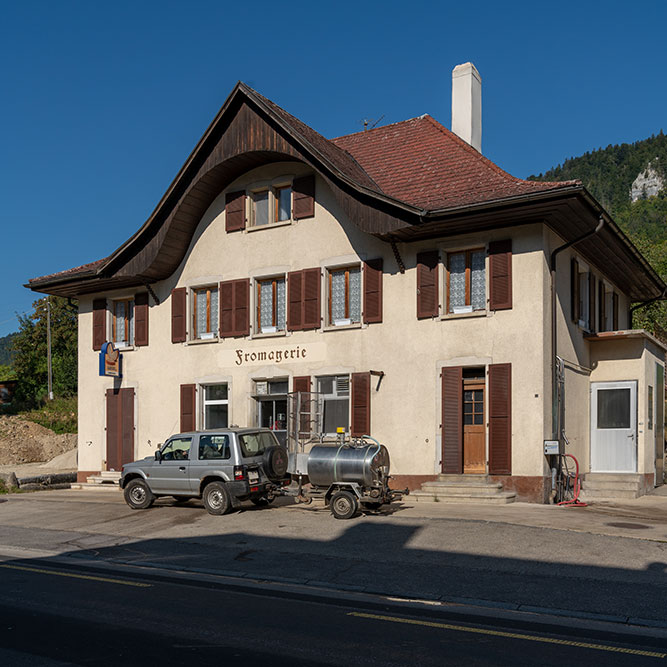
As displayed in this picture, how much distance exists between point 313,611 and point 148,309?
60.2 ft

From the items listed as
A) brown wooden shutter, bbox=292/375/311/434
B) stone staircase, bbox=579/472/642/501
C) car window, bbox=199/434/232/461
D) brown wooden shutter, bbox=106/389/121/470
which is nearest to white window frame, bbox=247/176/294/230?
brown wooden shutter, bbox=292/375/311/434

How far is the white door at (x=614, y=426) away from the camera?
22.2 m

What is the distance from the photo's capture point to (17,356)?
7388cm

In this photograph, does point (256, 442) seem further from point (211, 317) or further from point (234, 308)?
point (211, 317)

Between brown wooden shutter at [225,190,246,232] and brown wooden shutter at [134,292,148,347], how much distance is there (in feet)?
13.0

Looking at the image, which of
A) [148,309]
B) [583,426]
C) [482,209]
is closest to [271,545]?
[482,209]

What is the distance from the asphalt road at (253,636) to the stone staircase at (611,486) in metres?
12.9

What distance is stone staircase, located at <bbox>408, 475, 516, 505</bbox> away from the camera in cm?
1888

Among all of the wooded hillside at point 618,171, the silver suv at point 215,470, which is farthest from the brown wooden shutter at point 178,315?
the wooded hillside at point 618,171

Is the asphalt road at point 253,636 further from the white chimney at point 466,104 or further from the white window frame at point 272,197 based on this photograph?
the white chimney at point 466,104

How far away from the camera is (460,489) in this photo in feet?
63.4

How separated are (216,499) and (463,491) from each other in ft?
18.9

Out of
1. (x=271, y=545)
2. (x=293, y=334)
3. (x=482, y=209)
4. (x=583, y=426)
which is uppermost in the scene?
(x=482, y=209)

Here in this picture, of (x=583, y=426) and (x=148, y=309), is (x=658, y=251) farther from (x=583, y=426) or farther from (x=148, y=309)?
(x=148, y=309)
